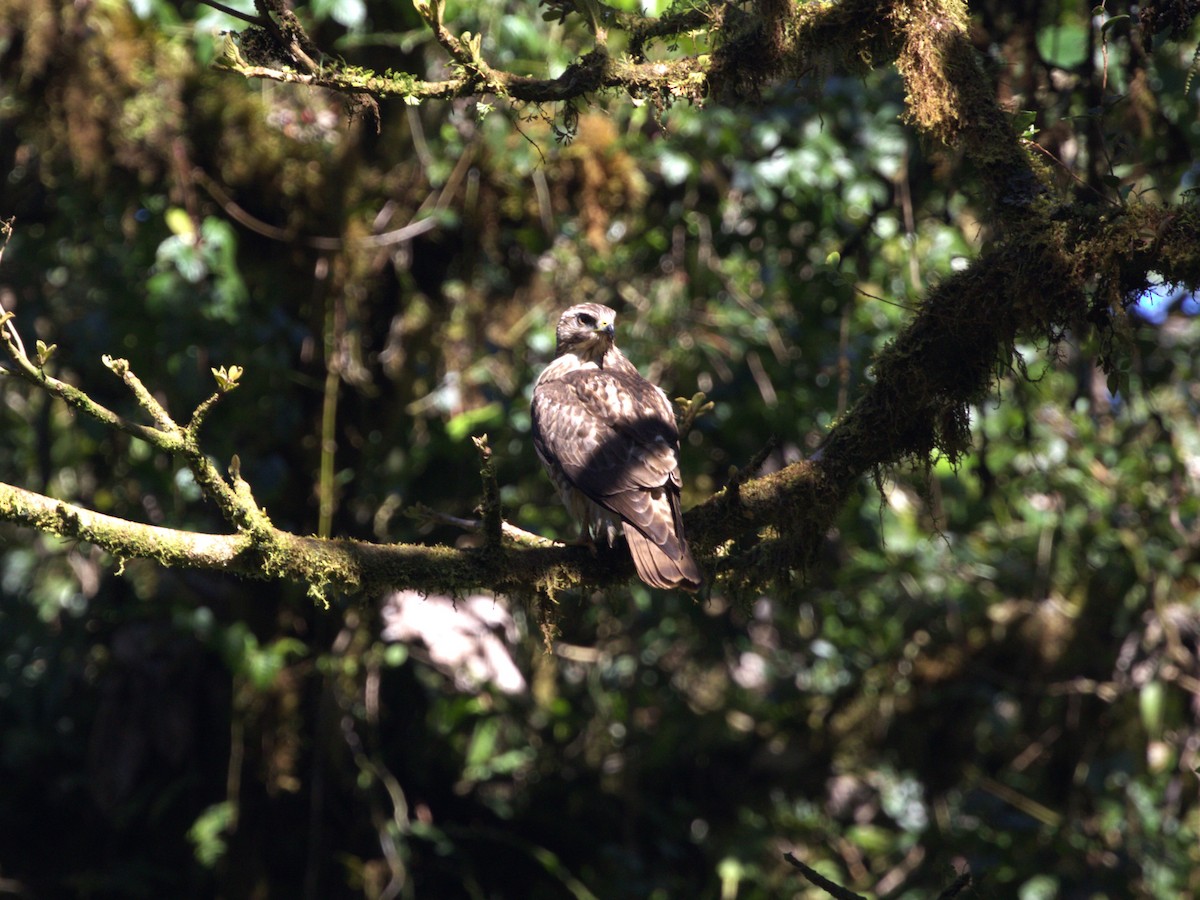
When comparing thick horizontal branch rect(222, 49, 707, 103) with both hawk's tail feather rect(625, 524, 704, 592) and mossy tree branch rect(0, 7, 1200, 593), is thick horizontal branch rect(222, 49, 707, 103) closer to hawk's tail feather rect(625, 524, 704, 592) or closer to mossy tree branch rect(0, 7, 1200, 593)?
mossy tree branch rect(0, 7, 1200, 593)

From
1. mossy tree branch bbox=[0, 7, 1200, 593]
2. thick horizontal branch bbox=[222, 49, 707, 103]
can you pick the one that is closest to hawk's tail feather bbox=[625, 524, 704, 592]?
mossy tree branch bbox=[0, 7, 1200, 593]

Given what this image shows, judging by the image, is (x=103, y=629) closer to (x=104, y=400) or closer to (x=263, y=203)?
(x=104, y=400)

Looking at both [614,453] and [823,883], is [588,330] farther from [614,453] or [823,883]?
[823,883]

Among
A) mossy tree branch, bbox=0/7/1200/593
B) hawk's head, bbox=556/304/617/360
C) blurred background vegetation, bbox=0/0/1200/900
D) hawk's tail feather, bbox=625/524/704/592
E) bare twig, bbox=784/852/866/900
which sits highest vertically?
mossy tree branch, bbox=0/7/1200/593

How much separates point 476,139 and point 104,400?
2.36m

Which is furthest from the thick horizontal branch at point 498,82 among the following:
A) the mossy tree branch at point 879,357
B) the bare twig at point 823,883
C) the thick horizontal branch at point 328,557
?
the bare twig at point 823,883

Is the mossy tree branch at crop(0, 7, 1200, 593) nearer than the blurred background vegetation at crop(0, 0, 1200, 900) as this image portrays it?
Yes

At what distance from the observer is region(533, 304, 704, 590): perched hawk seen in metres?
3.62

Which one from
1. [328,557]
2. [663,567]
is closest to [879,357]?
[663,567]

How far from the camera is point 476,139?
21.2 feet

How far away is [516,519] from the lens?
6289mm

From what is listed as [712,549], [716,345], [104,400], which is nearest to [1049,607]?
[716,345]

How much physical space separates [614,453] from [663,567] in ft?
2.71

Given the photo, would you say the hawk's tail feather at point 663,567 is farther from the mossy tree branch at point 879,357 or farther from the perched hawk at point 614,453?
the mossy tree branch at point 879,357
